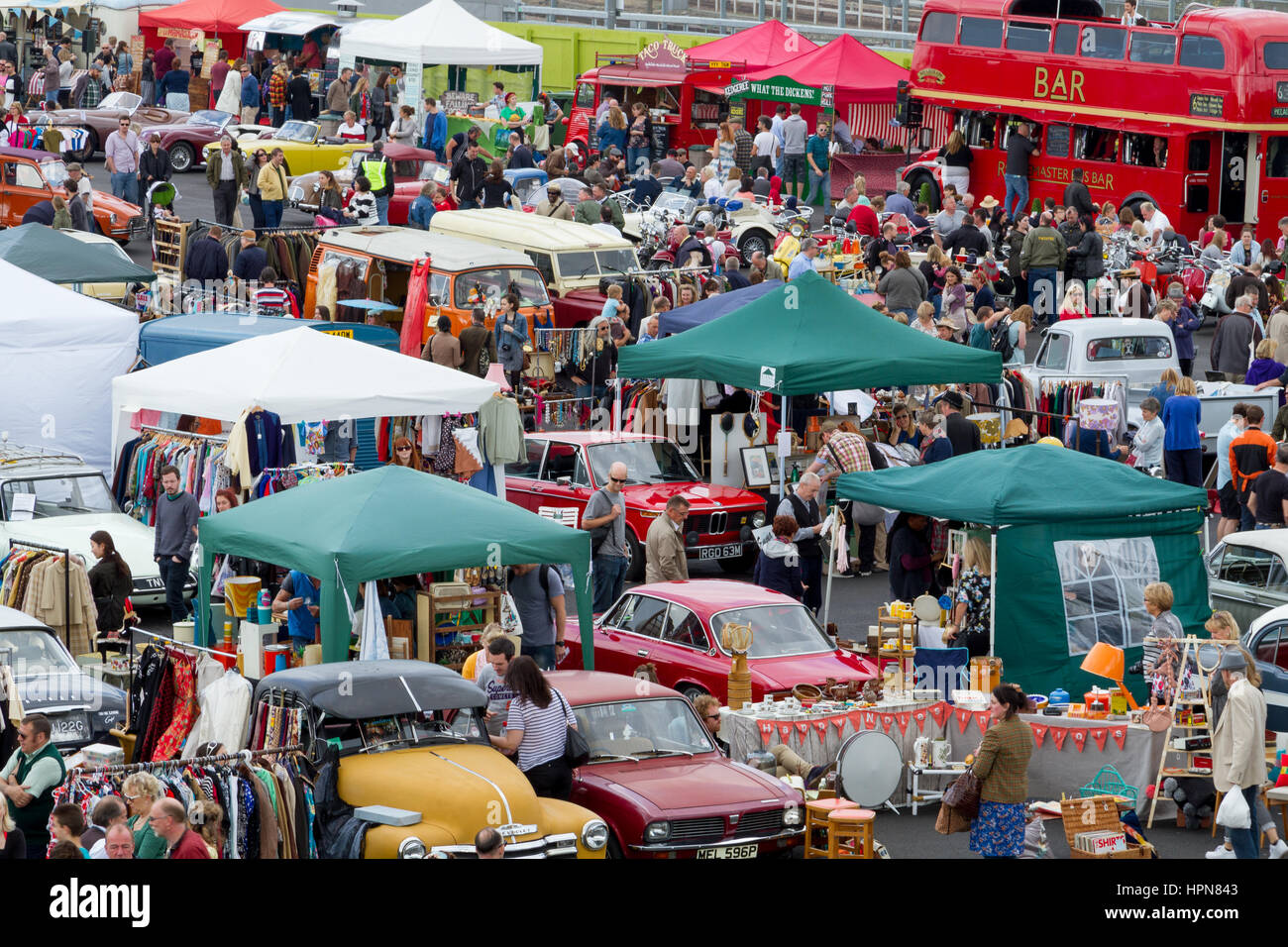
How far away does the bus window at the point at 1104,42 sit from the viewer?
34312 mm

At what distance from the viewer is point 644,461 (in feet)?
66.9

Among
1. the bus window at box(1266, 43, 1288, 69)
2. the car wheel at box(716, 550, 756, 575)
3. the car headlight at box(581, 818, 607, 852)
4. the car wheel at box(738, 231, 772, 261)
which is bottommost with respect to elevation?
the car wheel at box(716, 550, 756, 575)

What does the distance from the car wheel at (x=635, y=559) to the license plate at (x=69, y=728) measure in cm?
669

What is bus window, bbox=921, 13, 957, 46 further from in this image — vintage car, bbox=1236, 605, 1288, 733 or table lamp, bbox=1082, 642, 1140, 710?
vintage car, bbox=1236, 605, 1288, 733

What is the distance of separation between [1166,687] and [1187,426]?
708 cm

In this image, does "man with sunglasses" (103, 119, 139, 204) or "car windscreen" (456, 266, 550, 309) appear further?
"man with sunglasses" (103, 119, 139, 204)

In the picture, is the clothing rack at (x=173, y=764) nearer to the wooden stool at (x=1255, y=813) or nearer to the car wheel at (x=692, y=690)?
the car wheel at (x=692, y=690)

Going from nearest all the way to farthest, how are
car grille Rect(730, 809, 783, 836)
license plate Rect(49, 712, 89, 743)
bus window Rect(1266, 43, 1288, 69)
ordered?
car grille Rect(730, 809, 783, 836) < license plate Rect(49, 712, 89, 743) < bus window Rect(1266, 43, 1288, 69)

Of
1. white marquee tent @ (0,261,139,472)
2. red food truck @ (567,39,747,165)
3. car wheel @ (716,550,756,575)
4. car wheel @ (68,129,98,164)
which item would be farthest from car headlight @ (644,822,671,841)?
red food truck @ (567,39,747,165)

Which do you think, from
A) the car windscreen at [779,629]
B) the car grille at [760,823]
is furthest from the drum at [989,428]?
the car grille at [760,823]

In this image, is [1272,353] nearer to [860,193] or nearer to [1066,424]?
[1066,424]

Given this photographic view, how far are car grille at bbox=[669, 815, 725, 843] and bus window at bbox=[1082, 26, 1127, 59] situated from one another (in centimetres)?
2474

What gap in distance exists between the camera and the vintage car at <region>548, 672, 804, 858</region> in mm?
12102

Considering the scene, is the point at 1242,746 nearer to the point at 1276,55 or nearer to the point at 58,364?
the point at 58,364
